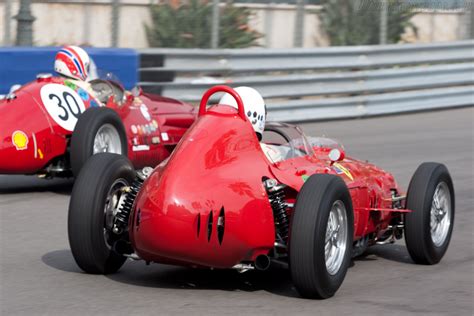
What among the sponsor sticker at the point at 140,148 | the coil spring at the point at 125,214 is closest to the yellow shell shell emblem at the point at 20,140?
the sponsor sticker at the point at 140,148

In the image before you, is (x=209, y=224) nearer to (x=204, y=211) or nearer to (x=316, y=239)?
(x=204, y=211)

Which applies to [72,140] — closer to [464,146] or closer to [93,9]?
[93,9]

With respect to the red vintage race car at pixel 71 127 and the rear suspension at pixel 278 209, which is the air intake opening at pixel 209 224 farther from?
the red vintage race car at pixel 71 127

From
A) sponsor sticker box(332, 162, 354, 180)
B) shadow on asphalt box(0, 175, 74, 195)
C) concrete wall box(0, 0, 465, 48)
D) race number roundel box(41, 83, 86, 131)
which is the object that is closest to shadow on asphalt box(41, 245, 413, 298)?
sponsor sticker box(332, 162, 354, 180)

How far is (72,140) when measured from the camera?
32.8 ft

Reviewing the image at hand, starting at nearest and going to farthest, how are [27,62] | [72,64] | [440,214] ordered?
[440,214] < [72,64] < [27,62]

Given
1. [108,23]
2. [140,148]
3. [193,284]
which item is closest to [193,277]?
[193,284]

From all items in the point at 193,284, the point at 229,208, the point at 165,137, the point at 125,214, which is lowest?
the point at 193,284

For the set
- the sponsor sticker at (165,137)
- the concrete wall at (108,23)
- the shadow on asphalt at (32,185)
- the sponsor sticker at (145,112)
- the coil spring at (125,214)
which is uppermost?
the concrete wall at (108,23)

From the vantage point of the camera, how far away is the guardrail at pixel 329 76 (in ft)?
50.2

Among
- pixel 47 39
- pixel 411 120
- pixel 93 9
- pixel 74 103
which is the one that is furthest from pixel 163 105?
pixel 411 120

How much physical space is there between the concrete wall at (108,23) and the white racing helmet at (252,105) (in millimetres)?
8100

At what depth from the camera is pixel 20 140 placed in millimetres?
9930

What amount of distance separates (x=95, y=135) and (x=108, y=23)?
5530mm
